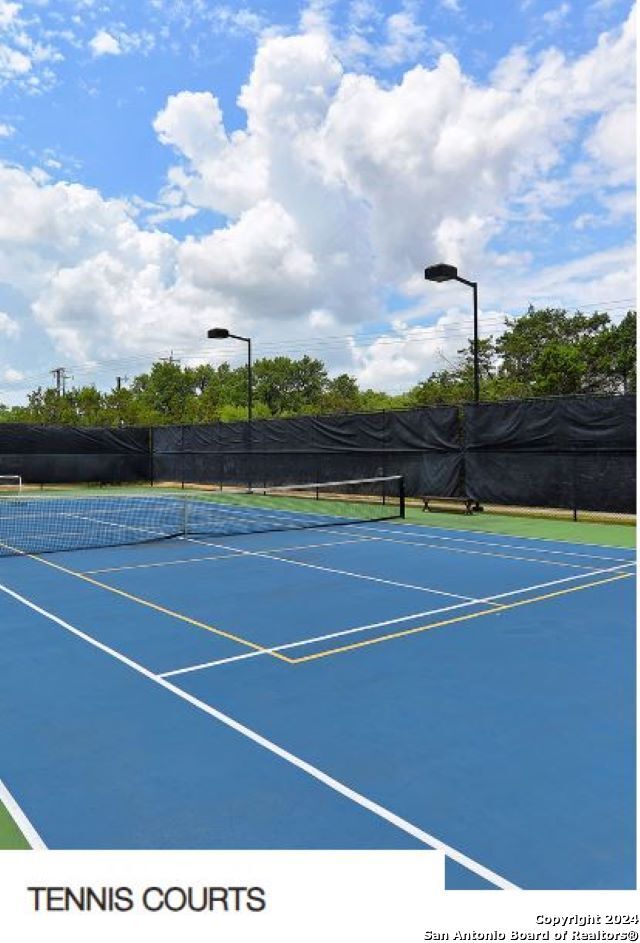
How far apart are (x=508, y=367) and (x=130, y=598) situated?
51.3 m

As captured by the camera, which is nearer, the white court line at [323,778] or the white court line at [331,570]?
the white court line at [323,778]

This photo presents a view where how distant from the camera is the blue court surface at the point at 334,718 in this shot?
11.3 feet

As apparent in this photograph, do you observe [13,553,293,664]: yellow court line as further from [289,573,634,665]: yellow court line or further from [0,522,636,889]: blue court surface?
[289,573,634,665]: yellow court line

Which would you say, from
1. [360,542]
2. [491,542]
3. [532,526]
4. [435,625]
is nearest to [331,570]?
[360,542]

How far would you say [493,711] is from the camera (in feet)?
16.4

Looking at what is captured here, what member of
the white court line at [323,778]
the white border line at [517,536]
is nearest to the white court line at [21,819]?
the white court line at [323,778]

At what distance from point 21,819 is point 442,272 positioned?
17278 millimetres

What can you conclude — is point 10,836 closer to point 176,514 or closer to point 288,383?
point 176,514

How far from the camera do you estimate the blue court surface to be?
344cm

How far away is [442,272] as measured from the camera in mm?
18500

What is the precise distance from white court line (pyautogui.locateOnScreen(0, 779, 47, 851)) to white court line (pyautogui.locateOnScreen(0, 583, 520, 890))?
142 cm

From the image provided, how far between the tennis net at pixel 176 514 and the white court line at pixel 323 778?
7699mm

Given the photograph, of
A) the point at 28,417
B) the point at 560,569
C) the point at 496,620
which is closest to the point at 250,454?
the point at 560,569

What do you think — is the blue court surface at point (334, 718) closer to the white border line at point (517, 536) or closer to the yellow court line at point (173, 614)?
the yellow court line at point (173, 614)
